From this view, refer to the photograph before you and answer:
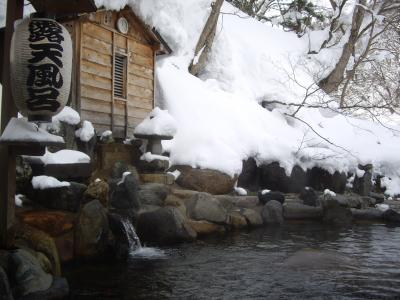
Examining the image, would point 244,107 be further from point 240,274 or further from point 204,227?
point 240,274

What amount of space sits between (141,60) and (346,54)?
494 inches

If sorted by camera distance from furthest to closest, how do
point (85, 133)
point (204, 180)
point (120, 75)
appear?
point (120, 75) < point (204, 180) < point (85, 133)

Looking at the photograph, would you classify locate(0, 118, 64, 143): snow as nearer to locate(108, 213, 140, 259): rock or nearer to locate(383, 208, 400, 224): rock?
locate(108, 213, 140, 259): rock

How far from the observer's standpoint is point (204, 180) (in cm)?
1138

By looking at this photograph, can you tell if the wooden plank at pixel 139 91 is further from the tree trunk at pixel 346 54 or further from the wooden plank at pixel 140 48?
the tree trunk at pixel 346 54

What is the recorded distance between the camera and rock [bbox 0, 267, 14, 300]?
4170mm

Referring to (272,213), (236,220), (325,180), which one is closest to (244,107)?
(325,180)

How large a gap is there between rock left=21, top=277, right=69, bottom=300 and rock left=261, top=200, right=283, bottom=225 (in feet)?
23.8

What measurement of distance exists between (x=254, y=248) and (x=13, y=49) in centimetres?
586

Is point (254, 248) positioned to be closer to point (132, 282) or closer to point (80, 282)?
point (132, 282)

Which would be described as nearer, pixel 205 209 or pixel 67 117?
Answer: pixel 67 117

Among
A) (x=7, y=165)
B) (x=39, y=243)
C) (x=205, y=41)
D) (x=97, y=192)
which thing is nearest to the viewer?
(x=7, y=165)

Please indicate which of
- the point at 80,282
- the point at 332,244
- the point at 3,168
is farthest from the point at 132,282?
the point at 332,244

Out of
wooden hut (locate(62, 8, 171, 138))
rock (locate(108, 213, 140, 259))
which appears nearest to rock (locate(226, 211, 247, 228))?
rock (locate(108, 213, 140, 259))
